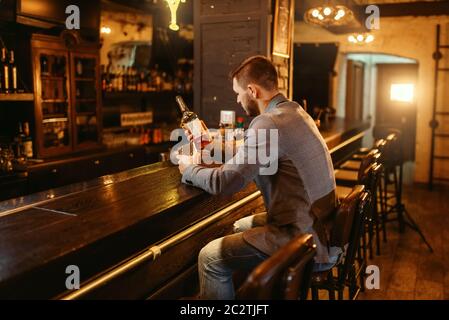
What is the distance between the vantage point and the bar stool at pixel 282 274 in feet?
4.15

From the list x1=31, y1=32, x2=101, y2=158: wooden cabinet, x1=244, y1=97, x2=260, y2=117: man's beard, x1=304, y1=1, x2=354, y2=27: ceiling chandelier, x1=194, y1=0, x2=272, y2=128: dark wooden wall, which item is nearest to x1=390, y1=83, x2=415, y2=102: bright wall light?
x1=304, y1=1, x2=354, y2=27: ceiling chandelier

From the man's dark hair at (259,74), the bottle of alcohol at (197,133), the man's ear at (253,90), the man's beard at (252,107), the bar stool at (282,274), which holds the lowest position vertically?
the bar stool at (282,274)

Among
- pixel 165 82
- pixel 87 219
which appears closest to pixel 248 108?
pixel 87 219

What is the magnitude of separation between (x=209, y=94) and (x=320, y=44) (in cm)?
464

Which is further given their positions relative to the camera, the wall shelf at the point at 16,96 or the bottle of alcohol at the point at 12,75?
the bottle of alcohol at the point at 12,75

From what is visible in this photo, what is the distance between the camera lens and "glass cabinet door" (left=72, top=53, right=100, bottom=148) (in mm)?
5461

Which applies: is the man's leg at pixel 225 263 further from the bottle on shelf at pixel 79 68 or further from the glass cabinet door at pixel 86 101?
the bottle on shelf at pixel 79 68

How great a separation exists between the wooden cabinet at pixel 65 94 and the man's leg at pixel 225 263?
3.39 meters

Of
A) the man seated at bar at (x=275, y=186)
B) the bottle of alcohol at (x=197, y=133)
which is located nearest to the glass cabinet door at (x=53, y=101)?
the bottle of alcohol at (x=197, y=133)

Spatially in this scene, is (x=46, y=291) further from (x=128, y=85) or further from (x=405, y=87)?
(x=405, y=87)

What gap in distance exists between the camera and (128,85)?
6.62m

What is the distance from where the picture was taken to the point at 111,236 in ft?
5.54

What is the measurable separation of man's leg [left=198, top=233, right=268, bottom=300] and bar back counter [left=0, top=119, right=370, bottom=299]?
0.19 metres
